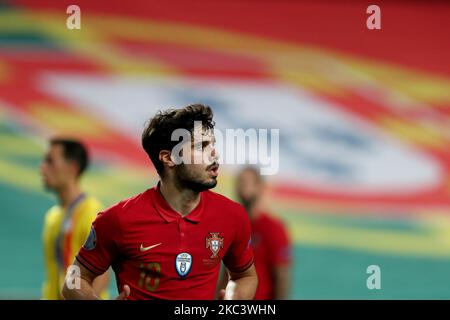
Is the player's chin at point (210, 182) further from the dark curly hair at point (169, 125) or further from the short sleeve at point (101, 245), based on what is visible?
the short sleeve at point (101, 245)

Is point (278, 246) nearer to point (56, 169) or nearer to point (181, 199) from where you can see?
point (56, 169)

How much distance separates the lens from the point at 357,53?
7.71 metres

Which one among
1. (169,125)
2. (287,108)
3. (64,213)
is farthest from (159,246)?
(287,108)

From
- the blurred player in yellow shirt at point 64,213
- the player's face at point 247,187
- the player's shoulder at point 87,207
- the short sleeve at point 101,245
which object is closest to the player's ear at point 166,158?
the short sleeve at point 101,245

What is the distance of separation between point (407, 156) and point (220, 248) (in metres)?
4.64

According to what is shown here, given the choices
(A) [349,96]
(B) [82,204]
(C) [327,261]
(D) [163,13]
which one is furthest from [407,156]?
(B) [82,204]

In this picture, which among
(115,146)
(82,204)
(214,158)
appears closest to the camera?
(214,158)

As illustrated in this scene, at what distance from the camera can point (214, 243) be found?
331cm

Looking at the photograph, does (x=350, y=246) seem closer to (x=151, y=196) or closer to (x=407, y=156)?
(x=407, y=156)

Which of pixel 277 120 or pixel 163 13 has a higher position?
pixel 163 13

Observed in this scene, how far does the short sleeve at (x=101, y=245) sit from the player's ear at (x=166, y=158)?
0.98 ft

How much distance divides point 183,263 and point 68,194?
5.91 ft

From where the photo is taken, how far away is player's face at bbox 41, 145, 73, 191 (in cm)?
493

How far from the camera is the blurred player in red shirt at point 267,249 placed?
16.3ft
